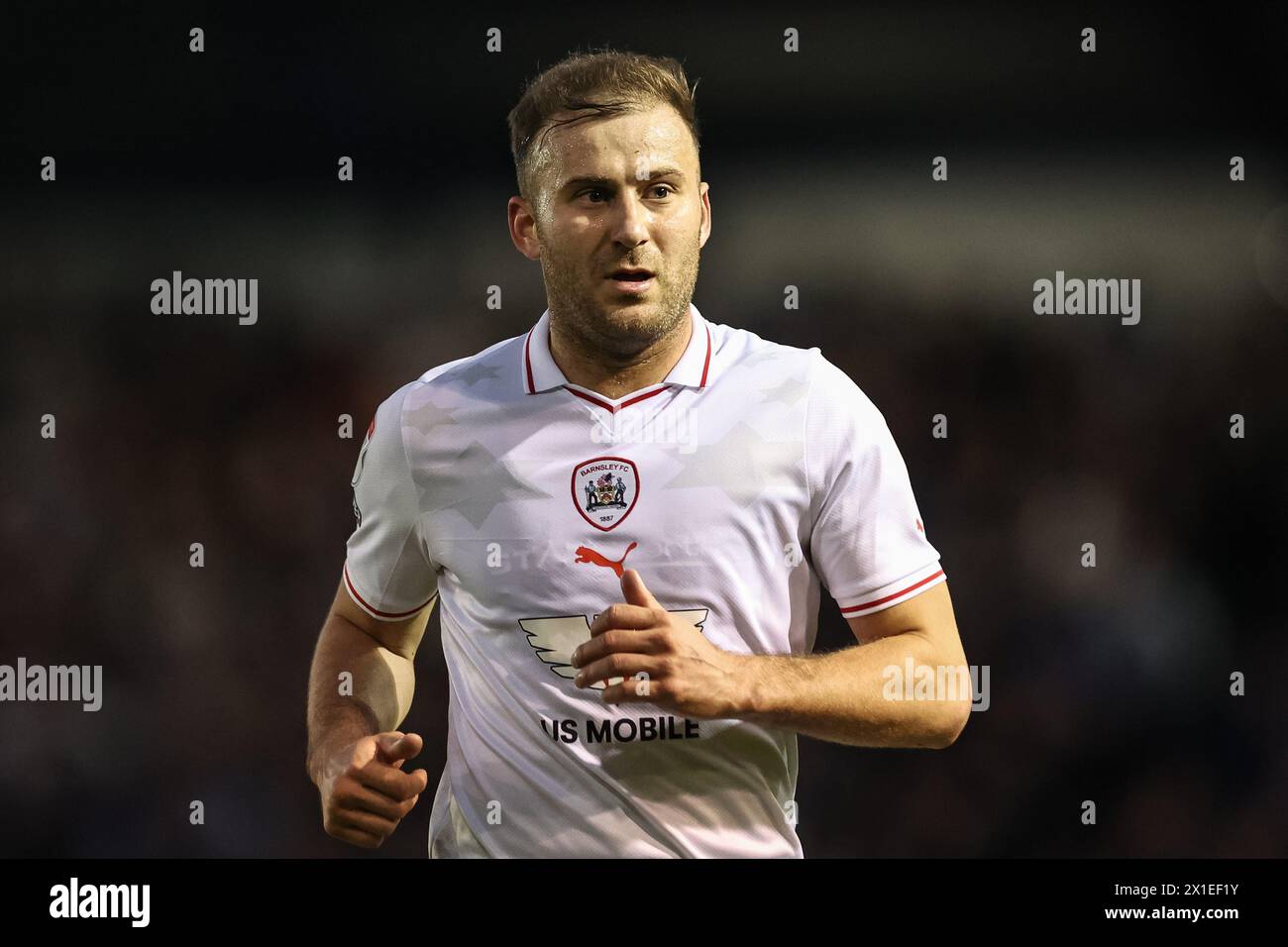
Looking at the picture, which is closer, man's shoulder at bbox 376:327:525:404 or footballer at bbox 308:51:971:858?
footballer at bbox 308:51:971:858

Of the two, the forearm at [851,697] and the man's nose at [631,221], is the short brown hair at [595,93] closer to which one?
the man's nose at [631,221]

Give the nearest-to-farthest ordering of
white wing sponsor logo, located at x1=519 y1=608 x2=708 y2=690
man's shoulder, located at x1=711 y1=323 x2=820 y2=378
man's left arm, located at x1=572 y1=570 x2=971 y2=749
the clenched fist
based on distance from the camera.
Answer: man's left arm, located at x1=572 y1=570 x2=971 y2=749 → the clenched fist → white wing sponsor logo, located at x1=519 y1=608 x2=708 y2=690 → man's shoulder, located at x1=711 y1=323 x2=820 y2=378

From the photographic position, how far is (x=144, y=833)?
278 cm

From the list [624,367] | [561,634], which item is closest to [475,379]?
[624,367]

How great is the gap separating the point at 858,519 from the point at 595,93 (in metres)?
0.93

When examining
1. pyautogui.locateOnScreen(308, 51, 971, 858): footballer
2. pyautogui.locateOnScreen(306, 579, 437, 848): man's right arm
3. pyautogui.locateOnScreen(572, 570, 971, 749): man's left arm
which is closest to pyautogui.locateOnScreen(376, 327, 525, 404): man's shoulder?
pyautogui.locateOnScreen(308, 51, 971, 858): footballer

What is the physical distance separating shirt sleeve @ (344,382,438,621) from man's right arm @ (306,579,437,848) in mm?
44

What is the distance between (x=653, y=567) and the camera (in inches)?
87.3

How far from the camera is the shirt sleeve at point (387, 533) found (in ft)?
7.73

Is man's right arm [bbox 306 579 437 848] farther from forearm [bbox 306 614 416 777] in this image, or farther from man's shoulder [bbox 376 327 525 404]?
man's shoulder [bbox 376 327 525 404]

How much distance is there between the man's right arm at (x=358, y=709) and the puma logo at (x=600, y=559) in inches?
16.7

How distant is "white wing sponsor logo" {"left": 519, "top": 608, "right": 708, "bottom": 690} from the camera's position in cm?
220
